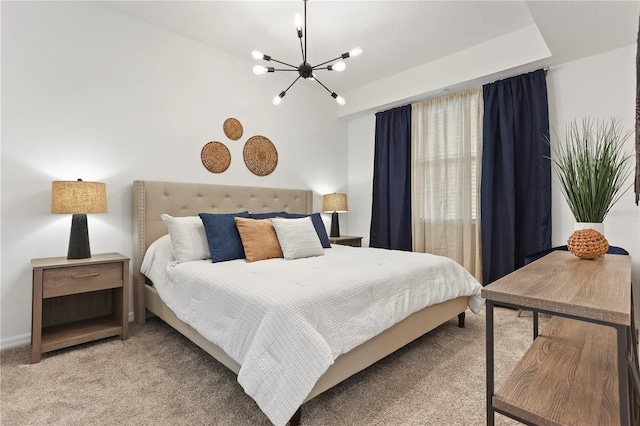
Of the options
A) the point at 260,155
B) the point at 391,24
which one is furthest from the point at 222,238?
the point at 391,24

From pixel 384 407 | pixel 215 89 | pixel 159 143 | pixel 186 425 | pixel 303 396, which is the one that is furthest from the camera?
pixel 215 89

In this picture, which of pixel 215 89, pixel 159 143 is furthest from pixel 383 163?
pixel 159 143

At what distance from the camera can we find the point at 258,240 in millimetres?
2623

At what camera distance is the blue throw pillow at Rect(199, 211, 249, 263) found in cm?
251

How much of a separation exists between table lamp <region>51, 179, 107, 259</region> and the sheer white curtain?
3511 mm

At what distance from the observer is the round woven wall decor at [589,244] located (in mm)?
1500

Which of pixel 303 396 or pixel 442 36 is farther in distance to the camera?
pixel 442 36

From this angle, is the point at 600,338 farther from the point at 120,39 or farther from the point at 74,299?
the point at 120,39

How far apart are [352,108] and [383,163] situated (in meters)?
0.98

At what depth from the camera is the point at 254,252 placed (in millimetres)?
2555

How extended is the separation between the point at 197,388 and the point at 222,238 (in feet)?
3.73

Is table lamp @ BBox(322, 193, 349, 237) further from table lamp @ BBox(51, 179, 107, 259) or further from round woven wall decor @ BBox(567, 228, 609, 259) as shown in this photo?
round woven wall decor @ BBox(567, 228, 609, 259)

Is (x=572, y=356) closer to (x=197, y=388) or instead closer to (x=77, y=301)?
(x=197, y=388)

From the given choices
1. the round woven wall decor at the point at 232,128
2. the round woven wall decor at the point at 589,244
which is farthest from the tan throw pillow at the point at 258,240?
the round woven wall decor at the point at 589,244
